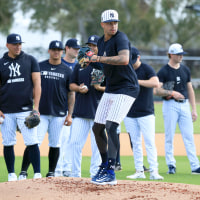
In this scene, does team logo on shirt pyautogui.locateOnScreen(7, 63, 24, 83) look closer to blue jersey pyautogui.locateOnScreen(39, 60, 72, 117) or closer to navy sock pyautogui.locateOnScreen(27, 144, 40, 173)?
blue jersey pyautogui.locateOnScreen(39, 60, 72, 117)

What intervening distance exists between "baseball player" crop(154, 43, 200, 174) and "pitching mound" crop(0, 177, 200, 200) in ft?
8.04

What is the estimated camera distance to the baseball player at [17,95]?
6.37m

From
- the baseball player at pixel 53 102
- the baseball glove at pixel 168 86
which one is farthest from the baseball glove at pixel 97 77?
the baseball glove at pixel 168 86

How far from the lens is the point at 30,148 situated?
21.0 ft

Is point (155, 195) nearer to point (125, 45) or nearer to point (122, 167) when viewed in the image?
point (125, 45)

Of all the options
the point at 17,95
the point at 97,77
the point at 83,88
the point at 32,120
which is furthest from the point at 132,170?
the point at 17,95

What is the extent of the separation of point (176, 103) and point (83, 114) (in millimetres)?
2007

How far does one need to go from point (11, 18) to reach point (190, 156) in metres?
35.2

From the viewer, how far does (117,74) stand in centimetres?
535

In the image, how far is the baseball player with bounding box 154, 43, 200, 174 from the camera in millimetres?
7926

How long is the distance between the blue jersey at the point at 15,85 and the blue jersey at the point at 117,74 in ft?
4.90

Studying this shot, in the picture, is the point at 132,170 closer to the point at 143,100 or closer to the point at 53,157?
the point at 143,100

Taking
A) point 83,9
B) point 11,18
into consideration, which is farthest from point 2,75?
point 11,18

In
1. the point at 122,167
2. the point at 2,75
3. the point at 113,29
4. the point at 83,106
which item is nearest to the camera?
the point at 113,29
